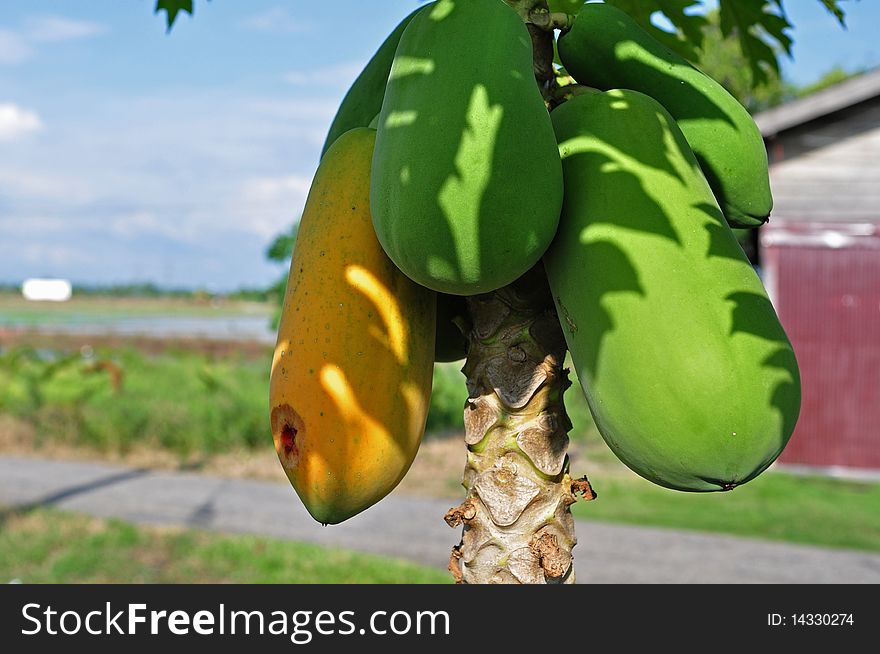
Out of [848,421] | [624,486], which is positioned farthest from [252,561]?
[848,421]

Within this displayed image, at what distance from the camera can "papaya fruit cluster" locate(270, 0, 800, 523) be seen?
Answer: 1.27 m

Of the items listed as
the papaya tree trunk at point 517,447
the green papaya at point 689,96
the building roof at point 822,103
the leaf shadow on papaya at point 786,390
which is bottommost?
the building roof at point 822,103

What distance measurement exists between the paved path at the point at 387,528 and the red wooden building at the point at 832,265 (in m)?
3.00

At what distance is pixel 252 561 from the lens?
6535 millimetres

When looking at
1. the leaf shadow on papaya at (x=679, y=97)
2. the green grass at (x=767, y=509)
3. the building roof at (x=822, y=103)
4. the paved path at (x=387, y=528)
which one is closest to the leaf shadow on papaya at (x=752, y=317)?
the leaf shadow on papaya at (x=679, y=97)

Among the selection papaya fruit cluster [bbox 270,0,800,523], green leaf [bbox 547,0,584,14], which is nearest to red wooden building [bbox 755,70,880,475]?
green leaf [bbox 547,0,584,14]

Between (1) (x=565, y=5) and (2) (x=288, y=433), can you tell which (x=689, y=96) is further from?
(2) (x=288, y=433)

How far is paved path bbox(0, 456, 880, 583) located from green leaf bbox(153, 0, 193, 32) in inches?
196

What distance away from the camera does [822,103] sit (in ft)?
32.4

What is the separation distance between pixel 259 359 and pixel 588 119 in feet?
43.7

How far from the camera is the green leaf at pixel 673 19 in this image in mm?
2281

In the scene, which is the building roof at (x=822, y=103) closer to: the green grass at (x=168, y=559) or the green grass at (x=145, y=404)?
the green grass at (x=145, y=404)

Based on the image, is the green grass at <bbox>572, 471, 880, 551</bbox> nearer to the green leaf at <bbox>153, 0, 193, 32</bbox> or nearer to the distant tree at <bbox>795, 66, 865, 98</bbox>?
the green leaf at <bbox>153, 0, 193, 32</bbox>

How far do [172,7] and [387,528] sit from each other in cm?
604
